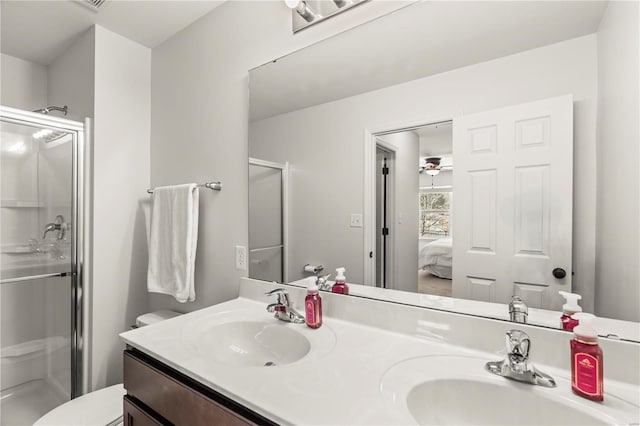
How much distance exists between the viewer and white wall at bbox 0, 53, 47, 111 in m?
1.92

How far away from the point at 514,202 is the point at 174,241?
1441mm

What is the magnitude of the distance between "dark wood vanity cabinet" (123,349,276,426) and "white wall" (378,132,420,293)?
0.59 m

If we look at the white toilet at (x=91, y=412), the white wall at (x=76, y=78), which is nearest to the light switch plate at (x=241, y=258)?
the white toilet at (x=91, y=412)

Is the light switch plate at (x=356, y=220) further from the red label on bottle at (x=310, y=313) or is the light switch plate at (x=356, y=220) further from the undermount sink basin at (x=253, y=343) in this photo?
the undermount sink basin at (x=253, y=343)

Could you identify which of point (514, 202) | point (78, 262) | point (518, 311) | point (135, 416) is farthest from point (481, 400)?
point (78, 262)

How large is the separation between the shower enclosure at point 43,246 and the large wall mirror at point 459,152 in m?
→ 1.15

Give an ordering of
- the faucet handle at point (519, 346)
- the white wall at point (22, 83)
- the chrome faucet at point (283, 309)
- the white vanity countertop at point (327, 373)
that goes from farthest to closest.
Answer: the white wall at point (22, 83) → the chrome faucet at point (283, 309) → the faucet handle at point (519, 346) → the white vanity countertop at point (327, 373)

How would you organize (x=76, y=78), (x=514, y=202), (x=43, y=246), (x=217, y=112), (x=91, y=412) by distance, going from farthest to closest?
(x=76, y=78)
(x=43, y=246)
(x=217, y=112)
(x=91, y=412)
(x=514, y=202)

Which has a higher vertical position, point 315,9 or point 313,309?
point 315,9

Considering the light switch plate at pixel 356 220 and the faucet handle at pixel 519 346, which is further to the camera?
the light switch plate at pixel 356 220

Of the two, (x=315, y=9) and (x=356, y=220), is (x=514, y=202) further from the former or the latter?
(x=315, y=9)

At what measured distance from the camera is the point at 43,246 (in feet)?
5.31

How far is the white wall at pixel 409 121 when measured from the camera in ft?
2.40

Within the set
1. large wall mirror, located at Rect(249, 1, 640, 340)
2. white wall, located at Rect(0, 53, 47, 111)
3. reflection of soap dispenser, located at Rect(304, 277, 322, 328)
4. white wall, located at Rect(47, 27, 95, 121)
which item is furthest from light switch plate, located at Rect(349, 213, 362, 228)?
white wall, located at Rect(0, 53, 47, 111)
